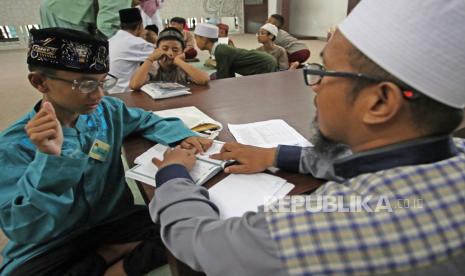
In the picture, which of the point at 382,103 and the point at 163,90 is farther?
the point at 163,90

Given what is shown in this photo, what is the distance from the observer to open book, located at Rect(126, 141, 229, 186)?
0.84m

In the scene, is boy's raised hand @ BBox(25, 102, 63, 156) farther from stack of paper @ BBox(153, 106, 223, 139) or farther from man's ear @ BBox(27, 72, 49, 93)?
stack of paper @ BBox(153, 106, 223, 139)

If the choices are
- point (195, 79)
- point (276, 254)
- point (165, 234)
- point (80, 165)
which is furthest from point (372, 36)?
point (195, 79)

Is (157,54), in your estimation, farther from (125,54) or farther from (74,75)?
(74,75)

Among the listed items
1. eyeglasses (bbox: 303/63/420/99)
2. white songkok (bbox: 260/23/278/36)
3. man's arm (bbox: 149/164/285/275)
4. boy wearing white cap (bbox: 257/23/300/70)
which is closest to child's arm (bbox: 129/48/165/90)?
man's arm (bbox: 149/164/285/275)

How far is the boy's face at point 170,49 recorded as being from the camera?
208cm

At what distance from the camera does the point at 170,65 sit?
218cm

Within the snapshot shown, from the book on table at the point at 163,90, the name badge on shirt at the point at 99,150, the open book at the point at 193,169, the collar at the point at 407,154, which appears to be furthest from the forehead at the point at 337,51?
the book on table at the point at 163,90

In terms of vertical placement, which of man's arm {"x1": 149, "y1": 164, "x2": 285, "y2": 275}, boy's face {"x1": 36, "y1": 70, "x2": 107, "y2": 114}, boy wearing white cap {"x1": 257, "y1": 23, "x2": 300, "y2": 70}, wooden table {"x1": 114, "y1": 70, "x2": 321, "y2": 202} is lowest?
boy wearing white cap {"x1": 257, "y1": 23, "x2": 300, "y2": 70}

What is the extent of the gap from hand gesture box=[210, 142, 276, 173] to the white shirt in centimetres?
155

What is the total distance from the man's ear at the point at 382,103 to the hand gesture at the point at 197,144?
0.57 meters

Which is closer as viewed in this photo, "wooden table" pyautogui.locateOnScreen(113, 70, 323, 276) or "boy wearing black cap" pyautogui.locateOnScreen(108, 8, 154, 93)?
"wooden table" pyautogui.locateOnScreen(113, 70, 323, 276)

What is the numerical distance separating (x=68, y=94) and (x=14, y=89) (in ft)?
12.4

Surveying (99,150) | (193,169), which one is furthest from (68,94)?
(193,169)
